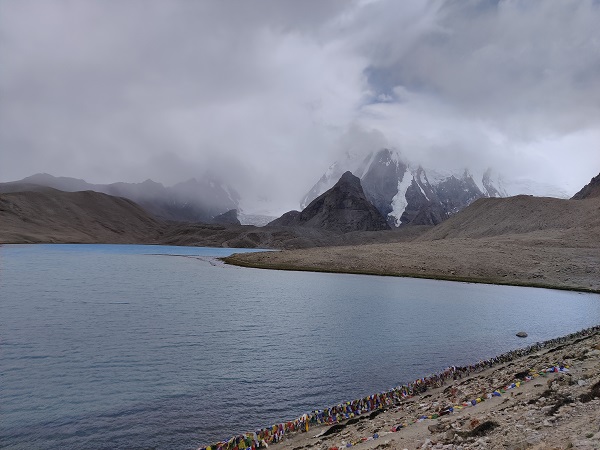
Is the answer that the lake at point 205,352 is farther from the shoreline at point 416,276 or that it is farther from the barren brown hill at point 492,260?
the barren brown hill at point 492,260

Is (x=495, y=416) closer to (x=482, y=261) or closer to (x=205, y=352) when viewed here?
(x=205, y=352)

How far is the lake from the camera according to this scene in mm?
20562

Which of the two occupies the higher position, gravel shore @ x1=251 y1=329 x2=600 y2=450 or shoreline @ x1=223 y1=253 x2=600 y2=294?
shoreline @ x1=223 y1=253 x2=600 y2=294

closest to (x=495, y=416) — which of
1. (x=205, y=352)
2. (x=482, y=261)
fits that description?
(x=205, y=352)

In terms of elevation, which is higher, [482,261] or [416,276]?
[482,261]

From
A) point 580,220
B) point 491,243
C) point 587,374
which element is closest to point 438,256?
point 491,243

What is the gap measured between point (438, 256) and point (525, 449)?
406ft

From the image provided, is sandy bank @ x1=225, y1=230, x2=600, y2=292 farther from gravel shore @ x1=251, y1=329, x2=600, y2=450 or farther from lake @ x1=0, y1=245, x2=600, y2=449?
gravel shore @ x1=251, y1=329, x2=600, y2=450

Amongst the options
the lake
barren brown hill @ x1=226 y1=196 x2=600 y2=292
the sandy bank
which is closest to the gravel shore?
the lake

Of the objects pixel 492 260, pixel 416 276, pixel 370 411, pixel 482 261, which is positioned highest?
pixel 492 260

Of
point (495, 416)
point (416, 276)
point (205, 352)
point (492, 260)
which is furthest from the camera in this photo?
point (492, 260)

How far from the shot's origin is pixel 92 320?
138 feet

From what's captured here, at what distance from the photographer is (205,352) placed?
106 ft

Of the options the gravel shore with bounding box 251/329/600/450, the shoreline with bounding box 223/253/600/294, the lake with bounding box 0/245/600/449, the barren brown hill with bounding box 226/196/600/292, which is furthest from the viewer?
the barren brown hill with bounding box 226/196/600/292
